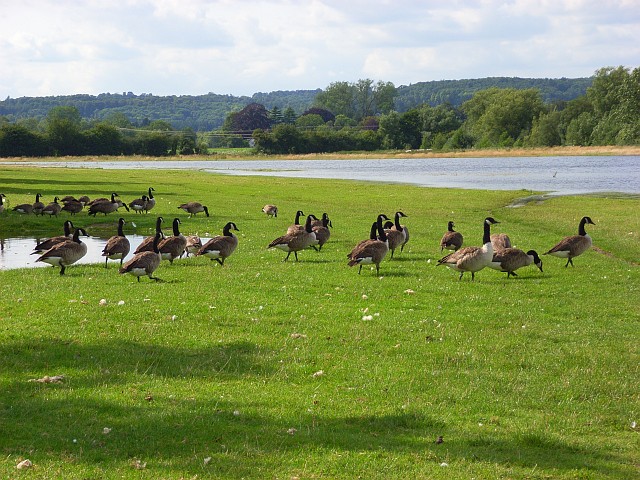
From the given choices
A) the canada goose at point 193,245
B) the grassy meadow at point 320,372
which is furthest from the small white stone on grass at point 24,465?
the canada goose at point 193,245

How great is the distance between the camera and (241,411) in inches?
396

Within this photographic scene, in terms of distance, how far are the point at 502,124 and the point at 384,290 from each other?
18624 cm

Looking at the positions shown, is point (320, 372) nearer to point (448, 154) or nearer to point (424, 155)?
point (448, 154)

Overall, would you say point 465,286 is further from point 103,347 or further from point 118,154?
point 118,154

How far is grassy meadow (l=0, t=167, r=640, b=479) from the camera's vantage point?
28.7 ft

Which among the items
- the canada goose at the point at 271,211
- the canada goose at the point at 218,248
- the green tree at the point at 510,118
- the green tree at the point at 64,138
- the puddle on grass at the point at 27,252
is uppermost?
the green tree at the point at 510,118

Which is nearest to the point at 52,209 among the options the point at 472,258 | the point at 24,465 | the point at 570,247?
the point at 472,258

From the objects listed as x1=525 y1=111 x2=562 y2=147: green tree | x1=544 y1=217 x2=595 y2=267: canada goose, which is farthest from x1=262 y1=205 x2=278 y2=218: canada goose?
x1=525 y1=111 x2=562 y2=147: green tree

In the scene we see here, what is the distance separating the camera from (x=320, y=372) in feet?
38.9

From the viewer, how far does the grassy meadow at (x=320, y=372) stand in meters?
8.75

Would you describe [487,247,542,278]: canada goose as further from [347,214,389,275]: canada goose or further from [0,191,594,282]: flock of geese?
[347,214,389,275]: canada goose

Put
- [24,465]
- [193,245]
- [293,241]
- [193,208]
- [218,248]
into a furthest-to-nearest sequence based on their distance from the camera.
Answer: [193,208] < [193,245] < [293,241] < [218,248] < [24,465]

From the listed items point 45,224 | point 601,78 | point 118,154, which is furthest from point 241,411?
point 118,154

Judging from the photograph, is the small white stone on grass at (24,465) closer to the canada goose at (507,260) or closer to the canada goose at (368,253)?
the canada goose at (368,253)
